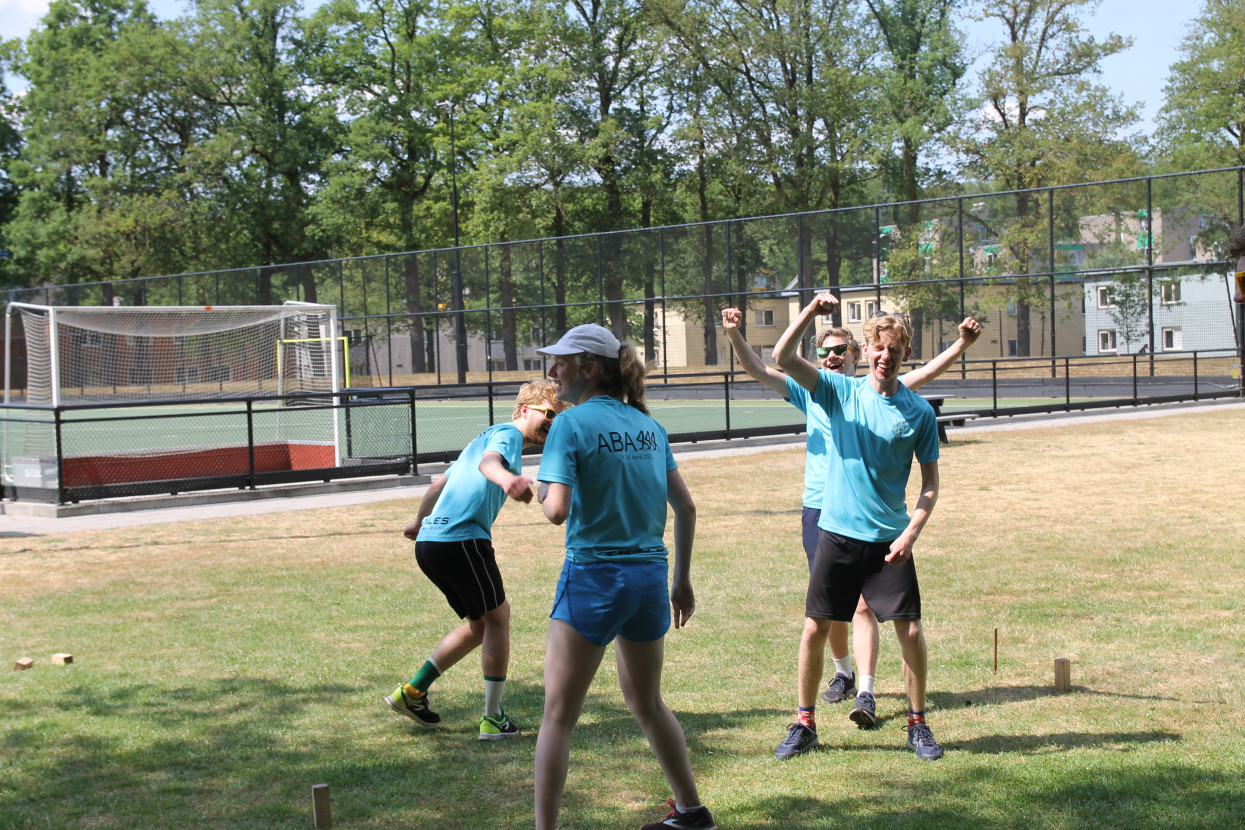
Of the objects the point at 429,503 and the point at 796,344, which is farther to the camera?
the point at 429,503

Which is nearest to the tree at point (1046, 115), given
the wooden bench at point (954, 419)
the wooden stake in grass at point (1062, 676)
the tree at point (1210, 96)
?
the tree at point (1210, 96)

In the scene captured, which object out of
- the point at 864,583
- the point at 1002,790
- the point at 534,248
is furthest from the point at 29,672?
the point at 534,248

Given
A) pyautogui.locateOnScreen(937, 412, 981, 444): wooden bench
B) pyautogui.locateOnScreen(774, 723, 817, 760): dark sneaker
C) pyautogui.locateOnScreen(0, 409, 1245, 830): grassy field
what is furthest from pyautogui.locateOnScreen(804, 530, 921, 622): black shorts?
pyautogui.locateOnScreen(937, 412, 981, 444): wooden bench

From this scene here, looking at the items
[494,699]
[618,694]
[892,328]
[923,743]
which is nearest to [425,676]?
[494,699]

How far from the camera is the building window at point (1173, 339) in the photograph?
93.0 ft

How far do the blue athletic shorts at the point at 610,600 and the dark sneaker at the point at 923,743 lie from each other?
5.60ft

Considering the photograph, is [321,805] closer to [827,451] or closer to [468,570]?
[468,570]

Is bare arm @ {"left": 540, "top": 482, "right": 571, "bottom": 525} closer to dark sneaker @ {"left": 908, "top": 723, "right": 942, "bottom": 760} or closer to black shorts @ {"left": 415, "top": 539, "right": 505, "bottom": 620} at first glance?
black shorts @ {"left": 415, "top": 539, "right": 505, "bottom": 620}

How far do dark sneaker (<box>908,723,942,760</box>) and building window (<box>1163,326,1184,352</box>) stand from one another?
2621 centimetres

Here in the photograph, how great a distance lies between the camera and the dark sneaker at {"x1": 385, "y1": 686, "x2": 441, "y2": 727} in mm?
5312

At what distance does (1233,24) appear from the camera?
42969 millimetres

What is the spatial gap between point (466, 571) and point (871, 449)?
1866 mm

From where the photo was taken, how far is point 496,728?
17.1 feet

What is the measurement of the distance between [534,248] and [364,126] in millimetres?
23790
